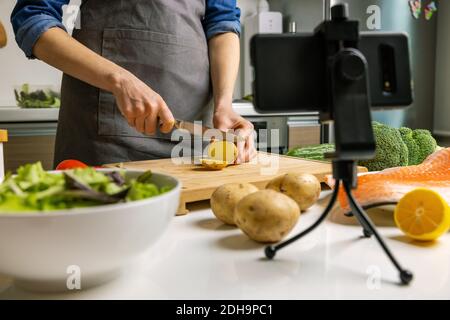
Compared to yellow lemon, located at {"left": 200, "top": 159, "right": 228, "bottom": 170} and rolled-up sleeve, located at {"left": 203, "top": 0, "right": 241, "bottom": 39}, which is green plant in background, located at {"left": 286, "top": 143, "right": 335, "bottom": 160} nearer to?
yellow lemon, located at {"left": 200, "top": 159, "right": 228, "bottom": 170}

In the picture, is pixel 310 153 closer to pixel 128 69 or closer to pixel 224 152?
pixel 224 152

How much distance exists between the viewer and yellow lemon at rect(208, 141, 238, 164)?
115cm

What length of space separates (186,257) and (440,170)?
1.86ft

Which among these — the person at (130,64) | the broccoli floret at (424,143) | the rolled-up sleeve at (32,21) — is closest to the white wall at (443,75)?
the broccoli floret at (424,143)

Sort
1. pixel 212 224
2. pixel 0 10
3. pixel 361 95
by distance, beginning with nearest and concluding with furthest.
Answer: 1. pixel 361 95
2. pixel 212 224
3. pixel 0 10

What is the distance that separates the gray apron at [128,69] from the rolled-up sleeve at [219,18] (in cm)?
10

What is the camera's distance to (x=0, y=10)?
276 cm

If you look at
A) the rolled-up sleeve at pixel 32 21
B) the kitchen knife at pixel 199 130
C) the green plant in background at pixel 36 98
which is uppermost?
the rolled-up sleeve at pixel 32 21

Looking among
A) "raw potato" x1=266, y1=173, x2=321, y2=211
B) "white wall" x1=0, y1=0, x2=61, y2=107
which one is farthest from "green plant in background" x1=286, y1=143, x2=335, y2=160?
"white wall" x1=0, y1=0, x2=61, y2=107

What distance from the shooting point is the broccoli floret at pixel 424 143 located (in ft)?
4.23

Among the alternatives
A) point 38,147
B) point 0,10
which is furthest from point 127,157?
point 0,10

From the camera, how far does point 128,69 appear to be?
138 centimetres

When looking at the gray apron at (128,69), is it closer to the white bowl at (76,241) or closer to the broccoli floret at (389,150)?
the broccoli floret at (389,150)

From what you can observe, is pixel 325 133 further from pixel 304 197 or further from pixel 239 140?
pixel 304 197
